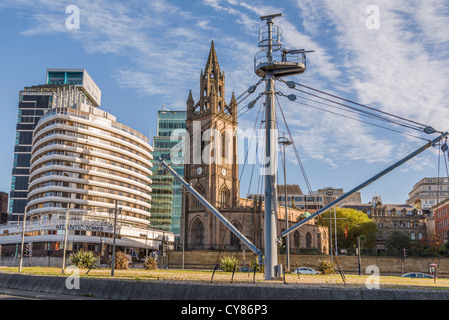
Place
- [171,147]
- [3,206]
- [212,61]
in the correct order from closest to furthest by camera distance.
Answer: [212,61], [3,206], [171,147]

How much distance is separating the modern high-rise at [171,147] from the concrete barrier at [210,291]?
431 feet

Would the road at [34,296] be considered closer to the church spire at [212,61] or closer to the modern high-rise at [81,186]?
the modern high-rise at [81,186]

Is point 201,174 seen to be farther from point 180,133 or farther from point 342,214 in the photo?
point 180,133

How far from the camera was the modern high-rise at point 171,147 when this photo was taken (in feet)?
500

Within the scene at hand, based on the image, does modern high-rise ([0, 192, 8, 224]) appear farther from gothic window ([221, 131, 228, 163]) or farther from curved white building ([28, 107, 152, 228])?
gothic window ([221, 131, 228, 163])

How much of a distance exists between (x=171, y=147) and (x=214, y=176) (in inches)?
3075

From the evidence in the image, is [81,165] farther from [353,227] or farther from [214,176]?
[353,227]

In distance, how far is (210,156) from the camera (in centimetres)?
8831

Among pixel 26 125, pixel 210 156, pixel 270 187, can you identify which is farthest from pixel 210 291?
pixel 26 125

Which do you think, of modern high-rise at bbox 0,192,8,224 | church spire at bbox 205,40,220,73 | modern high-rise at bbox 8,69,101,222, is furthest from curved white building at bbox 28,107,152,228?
modern high-rise at bbox 0,192,8,224

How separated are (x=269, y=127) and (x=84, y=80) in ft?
562

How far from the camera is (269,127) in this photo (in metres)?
24.1
